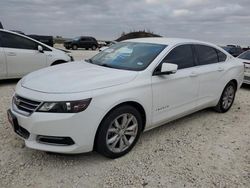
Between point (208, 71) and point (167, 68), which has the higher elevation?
point (167, 68)

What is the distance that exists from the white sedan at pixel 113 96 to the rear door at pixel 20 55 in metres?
3.54

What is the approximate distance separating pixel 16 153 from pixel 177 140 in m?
2.32

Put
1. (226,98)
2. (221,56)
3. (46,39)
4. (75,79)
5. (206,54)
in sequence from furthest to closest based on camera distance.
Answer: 1. (46,39)
2. (226,98)
3. (221,56)
4. (206,54)
5. (75,79)

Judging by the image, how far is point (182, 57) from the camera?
4.60 meters

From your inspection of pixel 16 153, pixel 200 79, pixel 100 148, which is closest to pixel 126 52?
pixel 200 79

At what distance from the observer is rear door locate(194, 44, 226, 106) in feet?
16.1

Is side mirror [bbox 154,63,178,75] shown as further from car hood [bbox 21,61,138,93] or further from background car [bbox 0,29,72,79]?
background car [bbox 0,29,72,79]

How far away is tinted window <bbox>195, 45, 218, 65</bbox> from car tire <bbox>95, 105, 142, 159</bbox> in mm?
1930

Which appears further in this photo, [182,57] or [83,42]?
[83,42]

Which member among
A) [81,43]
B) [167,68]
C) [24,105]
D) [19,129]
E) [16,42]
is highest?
[81,43]

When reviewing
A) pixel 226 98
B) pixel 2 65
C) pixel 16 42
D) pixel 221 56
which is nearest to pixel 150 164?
pixel 226 98

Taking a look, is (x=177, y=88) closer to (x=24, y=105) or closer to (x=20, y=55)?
(x=24, y=105)

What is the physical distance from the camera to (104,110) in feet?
10.8

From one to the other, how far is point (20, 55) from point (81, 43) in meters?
26.0
